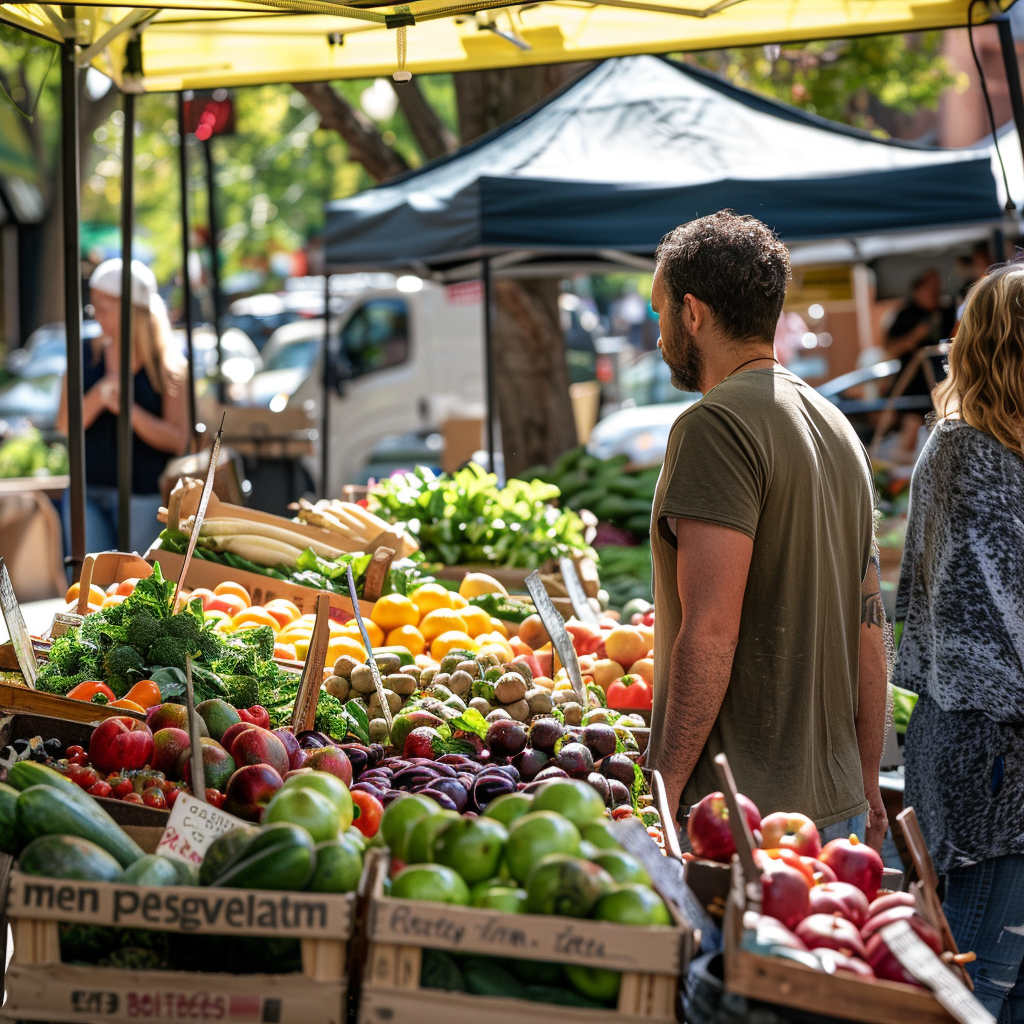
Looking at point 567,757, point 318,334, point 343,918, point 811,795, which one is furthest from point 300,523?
point 318,334

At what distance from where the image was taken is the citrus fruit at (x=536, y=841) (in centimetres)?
179

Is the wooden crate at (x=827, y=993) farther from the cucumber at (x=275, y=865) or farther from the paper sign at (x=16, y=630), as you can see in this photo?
the paper sign at (x=16, y=630)

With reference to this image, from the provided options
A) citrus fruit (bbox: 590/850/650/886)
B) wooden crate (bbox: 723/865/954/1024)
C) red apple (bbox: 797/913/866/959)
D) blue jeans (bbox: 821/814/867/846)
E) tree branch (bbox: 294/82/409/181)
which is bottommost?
blue jeans (bbox: 821/814/867/846)

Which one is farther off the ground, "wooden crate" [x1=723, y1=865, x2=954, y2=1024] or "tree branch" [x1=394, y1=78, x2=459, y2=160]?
"tree branch" [x1=394, y1=78, x2=459, y2=160]

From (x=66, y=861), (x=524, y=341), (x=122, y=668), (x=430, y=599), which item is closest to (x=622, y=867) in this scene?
Result: (x=66, y=861)

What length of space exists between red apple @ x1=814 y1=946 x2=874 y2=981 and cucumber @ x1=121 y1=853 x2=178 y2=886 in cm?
98

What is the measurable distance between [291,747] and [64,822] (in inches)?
26.1

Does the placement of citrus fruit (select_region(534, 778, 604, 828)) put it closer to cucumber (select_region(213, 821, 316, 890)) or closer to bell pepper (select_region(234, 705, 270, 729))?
cucumber (select_region(213, 821, 316, 890))

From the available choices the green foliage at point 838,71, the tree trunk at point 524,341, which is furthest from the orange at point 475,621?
the green foliage at point 838,71

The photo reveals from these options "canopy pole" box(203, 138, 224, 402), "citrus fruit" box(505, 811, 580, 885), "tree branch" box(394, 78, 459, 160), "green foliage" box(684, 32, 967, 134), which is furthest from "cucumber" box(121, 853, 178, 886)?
"green foliage" box(684, 32, 967, 134)

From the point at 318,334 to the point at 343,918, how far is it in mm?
15779

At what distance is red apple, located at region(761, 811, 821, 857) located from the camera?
209 cm

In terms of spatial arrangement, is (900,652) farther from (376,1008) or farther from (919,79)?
(919,79)

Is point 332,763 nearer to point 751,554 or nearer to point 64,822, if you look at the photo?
point 64,822
